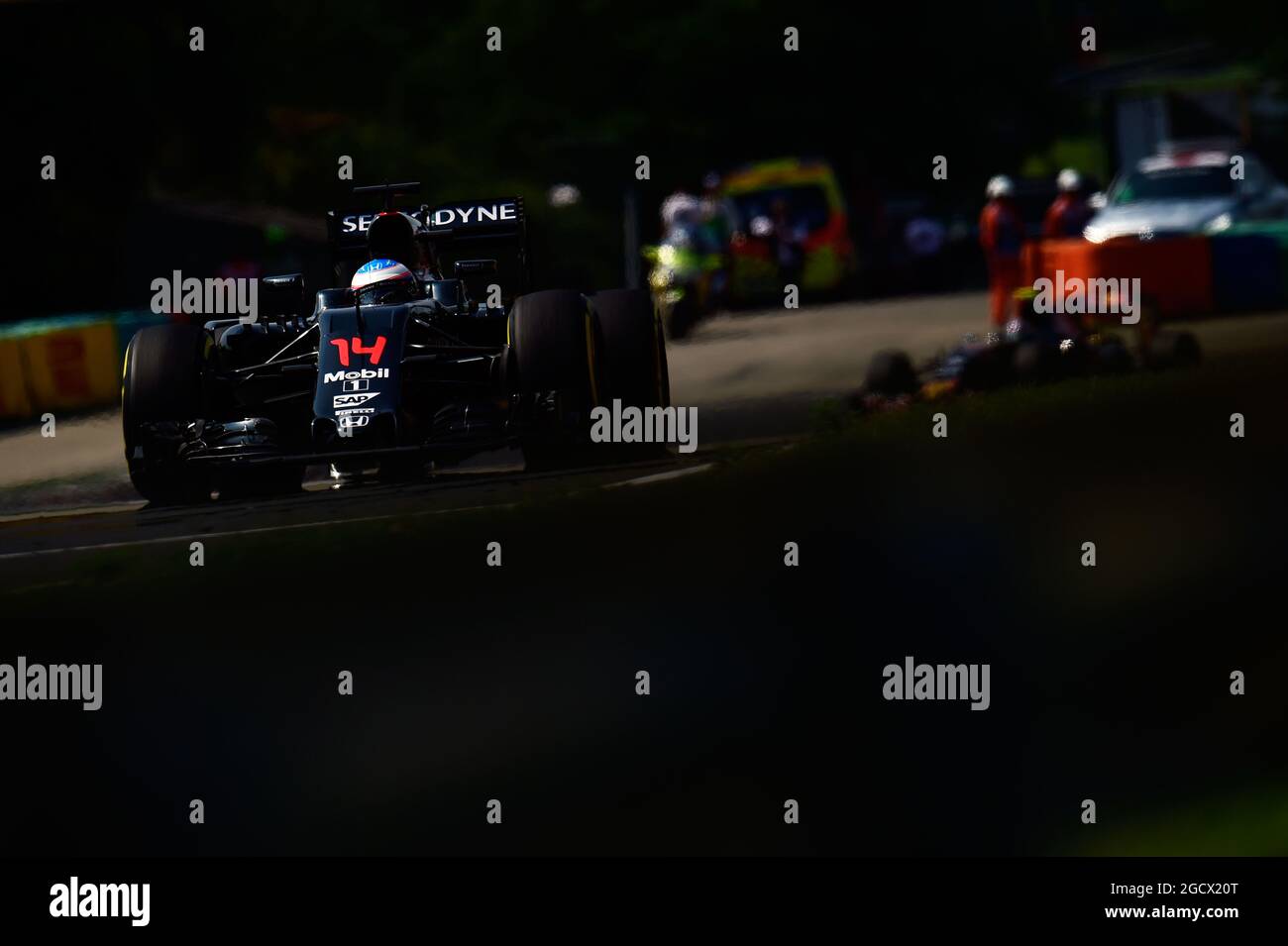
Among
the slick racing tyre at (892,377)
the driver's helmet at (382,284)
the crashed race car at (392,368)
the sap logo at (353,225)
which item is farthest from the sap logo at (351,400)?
the slick racing tyre at (892,377)

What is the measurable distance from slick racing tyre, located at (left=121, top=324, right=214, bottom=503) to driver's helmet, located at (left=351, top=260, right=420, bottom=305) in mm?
897

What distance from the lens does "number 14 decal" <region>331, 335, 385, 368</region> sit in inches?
466

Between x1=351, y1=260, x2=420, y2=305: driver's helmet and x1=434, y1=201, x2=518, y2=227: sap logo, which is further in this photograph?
x1=434, y1=201, x2=518, y2=227: sap logo

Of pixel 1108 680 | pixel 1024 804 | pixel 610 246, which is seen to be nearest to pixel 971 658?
pixel 1108 680

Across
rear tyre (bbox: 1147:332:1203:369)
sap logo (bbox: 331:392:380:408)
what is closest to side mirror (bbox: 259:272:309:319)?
sap logo (bbox: 331:392:380:408)

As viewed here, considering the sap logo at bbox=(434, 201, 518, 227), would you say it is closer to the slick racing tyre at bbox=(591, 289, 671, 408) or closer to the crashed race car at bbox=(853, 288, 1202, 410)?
the slick racing tyre at bbox=(591, 289, 671, 408)

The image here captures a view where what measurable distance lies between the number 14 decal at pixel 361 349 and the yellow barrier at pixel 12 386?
10150 millimetres

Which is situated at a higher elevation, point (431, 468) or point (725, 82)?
point (725, 82)

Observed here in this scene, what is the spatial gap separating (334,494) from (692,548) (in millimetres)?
3082

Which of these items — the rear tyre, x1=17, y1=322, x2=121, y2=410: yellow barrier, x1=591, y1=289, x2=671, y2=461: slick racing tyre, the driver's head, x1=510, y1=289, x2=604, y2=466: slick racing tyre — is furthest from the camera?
x1=17, y1=322, x2=121, y2=410: yellow barrier

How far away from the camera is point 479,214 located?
41.3ft

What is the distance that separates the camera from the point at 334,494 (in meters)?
12.4

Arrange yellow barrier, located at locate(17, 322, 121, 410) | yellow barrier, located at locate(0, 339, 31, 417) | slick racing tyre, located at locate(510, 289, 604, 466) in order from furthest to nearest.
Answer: yellow barrier, located at locate(17, 322, 121, 410)
yellow barrier, located at locate(0, 339, 31, 417)
slick racing tyre, located at locate(510, 289, 604, 466)

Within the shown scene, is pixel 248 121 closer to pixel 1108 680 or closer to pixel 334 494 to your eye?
pixel 334 494
